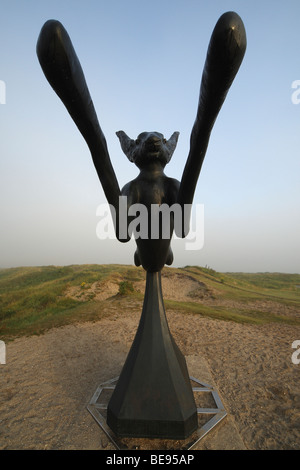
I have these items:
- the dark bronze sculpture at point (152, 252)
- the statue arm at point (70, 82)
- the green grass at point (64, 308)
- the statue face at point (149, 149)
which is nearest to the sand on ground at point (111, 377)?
the dark bronze sculpture at point (152, 252)

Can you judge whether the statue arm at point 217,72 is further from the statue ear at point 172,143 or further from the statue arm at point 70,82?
the statue ear at point 172,143

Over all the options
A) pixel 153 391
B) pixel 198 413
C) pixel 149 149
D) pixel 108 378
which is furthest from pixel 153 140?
pixel 108 378

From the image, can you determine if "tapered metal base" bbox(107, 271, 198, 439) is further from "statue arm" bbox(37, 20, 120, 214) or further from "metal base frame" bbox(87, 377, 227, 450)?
"statue arm" bbox(37, 20, 120, 214)

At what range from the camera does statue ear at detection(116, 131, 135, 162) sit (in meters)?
2.74

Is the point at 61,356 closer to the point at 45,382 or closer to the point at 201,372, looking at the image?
the point at 45,382

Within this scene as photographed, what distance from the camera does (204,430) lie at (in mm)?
2621

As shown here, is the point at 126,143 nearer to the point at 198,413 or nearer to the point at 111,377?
the point at 198,413

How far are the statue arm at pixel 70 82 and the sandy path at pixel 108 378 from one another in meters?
2.93

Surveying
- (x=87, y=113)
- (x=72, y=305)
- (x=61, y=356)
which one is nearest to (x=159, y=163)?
(x=87, y=113)

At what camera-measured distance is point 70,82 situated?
49.2 inches

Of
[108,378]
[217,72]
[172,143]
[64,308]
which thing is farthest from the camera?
[64,308]

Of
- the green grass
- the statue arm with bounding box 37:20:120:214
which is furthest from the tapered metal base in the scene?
the green grass

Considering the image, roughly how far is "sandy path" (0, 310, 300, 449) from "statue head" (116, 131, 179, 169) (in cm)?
305

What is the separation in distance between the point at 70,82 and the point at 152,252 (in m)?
1.75
